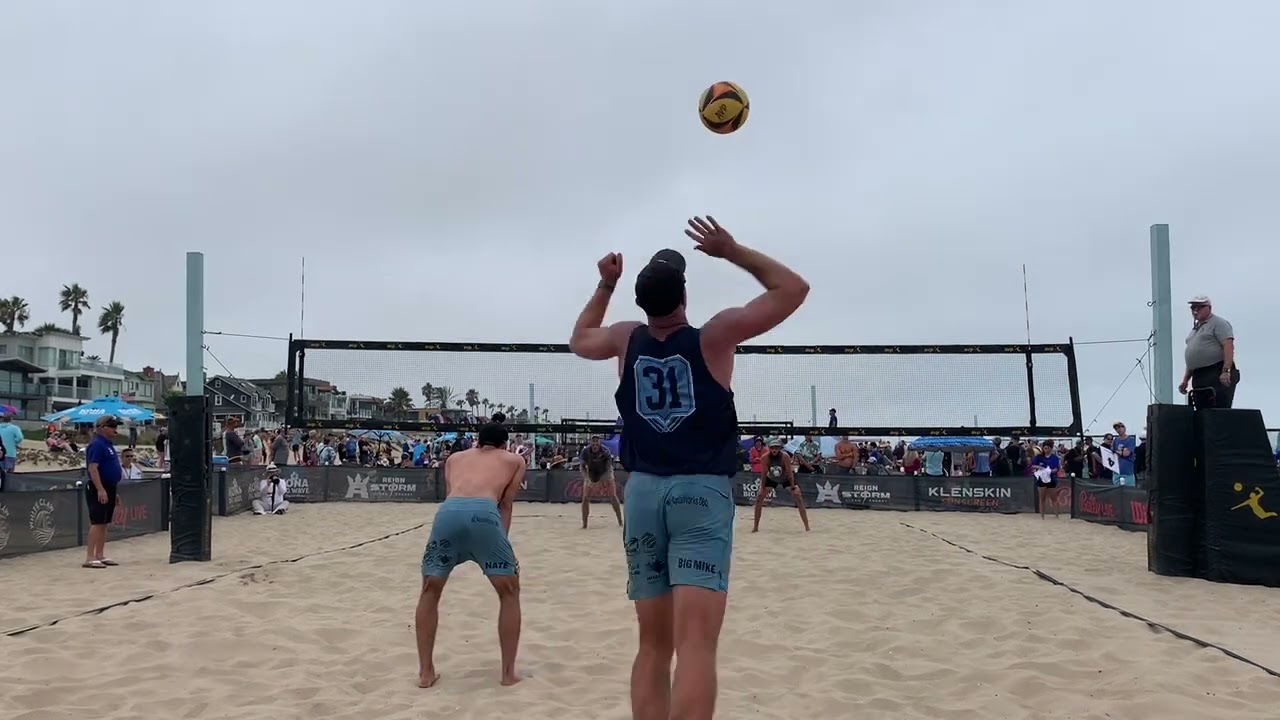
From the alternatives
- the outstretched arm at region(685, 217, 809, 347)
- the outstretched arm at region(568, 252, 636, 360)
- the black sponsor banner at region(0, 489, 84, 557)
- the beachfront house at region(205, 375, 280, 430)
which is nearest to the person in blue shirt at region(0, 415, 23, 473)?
the black sponsor banner at region(0, 489, 84, 557)

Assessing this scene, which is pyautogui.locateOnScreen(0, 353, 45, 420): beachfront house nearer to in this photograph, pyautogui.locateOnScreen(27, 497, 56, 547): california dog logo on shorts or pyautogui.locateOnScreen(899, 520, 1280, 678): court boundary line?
pyautogui.locateOnScreen(27, 497, 56, 547): california dog logo on shorts

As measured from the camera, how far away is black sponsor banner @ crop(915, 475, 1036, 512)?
1505cm

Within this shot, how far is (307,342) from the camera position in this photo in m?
14.1

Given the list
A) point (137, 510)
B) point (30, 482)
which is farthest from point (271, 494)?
point (30, 482)

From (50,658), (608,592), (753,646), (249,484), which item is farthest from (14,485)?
(753,646)

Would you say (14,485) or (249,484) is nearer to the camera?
(14,485)

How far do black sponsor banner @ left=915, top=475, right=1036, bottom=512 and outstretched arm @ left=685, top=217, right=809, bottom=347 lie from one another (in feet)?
46.3

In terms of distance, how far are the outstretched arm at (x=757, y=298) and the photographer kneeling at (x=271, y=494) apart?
12659mm

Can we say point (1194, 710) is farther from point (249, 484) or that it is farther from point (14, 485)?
point (249, 484)

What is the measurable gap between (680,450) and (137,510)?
10023mm

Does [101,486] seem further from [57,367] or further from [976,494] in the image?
[57,367]

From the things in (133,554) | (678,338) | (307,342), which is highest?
(307,342)

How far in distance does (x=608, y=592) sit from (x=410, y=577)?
1.78 metres

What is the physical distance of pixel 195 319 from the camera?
8.59 m
